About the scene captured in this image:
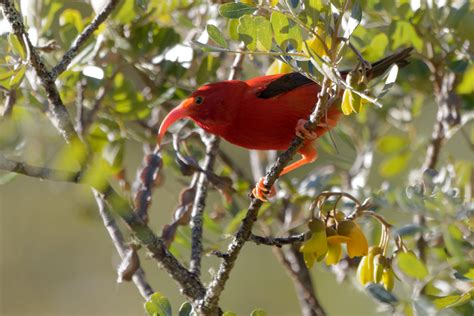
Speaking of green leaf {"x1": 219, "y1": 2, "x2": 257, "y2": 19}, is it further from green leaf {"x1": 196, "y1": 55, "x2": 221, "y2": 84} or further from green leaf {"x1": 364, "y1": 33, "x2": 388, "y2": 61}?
green leaf {"x1": 196, "y1": 55, "x2": 221, "y2": 84}

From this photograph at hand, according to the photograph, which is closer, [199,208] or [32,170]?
[32,170]

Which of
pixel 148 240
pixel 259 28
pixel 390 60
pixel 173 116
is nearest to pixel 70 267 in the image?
pixel 173 116

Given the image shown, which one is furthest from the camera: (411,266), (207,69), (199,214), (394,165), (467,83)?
(394,165)

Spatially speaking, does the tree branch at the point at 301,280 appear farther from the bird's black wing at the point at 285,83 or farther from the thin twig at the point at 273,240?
the thin twig at the point at 273,240

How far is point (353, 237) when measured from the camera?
2.20 m

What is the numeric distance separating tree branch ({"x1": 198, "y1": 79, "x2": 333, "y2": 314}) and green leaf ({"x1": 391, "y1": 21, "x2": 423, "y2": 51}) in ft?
3.00

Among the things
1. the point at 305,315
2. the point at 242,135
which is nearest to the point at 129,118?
the point at 242,135

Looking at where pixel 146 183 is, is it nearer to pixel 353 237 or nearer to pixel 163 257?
pixel 163 257

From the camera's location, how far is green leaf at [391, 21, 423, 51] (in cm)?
296

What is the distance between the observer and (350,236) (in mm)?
2203

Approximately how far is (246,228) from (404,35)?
1.18m

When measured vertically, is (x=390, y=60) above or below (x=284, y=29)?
below

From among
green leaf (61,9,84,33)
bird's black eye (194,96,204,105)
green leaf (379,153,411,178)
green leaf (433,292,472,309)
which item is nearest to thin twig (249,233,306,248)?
green leaf (433,292,472,309)

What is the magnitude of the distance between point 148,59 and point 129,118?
240 mm
